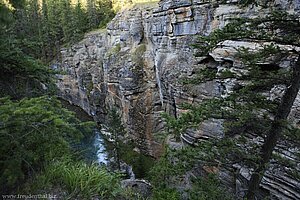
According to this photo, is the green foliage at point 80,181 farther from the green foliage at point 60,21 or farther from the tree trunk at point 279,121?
the green foliage at point 60,21

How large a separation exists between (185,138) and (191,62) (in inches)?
239

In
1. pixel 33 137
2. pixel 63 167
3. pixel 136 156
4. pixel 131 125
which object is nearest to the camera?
pixel 33 137

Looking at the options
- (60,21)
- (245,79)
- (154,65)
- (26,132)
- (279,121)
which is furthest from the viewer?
(60,21)

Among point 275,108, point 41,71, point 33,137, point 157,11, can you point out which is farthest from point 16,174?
point 157,11

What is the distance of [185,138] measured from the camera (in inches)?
632

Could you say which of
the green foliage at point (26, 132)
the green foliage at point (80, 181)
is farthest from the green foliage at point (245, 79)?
the green foliage at point (26, 132)

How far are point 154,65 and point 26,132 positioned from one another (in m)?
21.6

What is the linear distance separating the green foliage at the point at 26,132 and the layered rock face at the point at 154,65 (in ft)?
27.9

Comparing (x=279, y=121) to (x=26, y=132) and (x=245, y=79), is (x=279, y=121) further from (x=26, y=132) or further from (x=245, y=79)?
(x=26, y=132)

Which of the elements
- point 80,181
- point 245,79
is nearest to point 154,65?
point 245,79

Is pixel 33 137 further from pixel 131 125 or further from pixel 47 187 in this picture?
pixel 131 125

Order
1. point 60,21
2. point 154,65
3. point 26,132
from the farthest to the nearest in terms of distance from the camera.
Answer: point 60,21
point 154,65
point 26,132

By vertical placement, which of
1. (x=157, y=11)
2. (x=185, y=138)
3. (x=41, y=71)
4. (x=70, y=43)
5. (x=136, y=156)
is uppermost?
(x=157, y=11)

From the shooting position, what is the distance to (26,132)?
4609 millimetres
